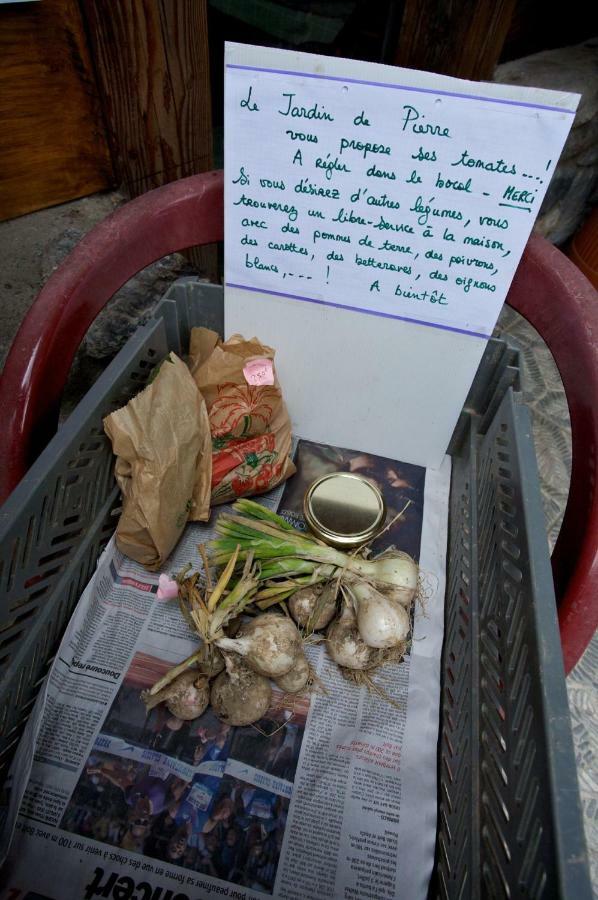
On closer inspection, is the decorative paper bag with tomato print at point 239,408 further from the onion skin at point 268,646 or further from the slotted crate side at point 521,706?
the slotted crate side at point 521,706

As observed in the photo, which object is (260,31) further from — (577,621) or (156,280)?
Answer: (577,621)

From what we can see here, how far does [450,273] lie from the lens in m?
0.83

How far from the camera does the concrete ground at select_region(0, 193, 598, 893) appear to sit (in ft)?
3.68

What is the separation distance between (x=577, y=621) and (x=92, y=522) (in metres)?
0.77

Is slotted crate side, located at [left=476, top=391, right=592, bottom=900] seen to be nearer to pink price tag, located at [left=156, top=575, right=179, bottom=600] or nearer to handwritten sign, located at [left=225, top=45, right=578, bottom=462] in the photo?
handwritten sign, located at [left=225, top=45, right=578, bottom=462]

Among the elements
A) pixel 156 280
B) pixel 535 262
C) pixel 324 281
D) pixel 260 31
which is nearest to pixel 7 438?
pixel 324 281

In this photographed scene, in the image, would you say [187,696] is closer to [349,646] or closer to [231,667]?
[231,667]

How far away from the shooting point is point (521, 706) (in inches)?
23.6

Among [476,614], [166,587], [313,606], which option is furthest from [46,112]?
[476,614]

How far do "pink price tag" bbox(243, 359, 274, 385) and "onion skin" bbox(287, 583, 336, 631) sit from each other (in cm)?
38

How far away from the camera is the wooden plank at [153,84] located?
1148 millimetres

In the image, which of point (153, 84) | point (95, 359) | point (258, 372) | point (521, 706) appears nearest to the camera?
point (521, 706)

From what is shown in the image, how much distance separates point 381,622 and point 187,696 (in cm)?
31

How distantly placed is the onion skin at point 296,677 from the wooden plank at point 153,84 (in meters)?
1.27
